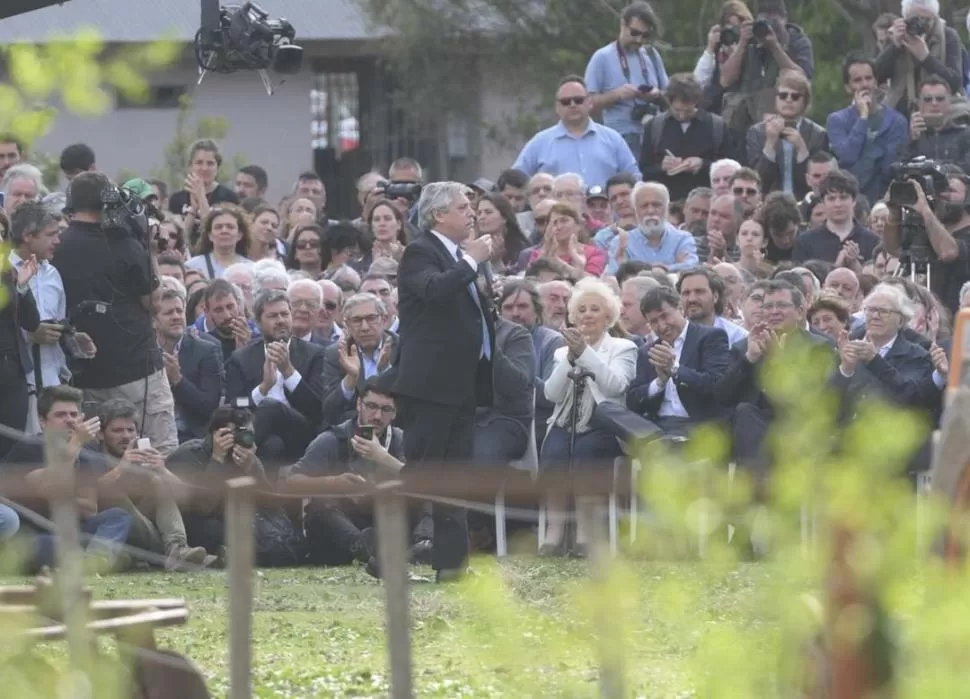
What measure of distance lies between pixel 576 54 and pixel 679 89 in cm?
1394

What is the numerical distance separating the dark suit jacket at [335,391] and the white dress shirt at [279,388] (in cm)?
20

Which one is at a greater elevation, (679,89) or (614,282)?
(679,89)

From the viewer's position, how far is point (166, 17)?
32781 mm

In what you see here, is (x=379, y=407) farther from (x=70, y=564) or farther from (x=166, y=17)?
(x=166, y=17)

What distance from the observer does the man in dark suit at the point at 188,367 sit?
13102 mm

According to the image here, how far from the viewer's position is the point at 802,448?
3.81 meters

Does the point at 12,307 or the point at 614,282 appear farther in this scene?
the point at 614,282

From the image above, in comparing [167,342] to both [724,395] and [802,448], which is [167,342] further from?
[802,448]

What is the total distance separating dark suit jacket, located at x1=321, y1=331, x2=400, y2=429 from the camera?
12.9 meters

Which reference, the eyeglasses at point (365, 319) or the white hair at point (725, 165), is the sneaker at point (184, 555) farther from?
the white hair at point (725, 165)

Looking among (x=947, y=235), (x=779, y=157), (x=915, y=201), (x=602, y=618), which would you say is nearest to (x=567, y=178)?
(x=779, y=157)

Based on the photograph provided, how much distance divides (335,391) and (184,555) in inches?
57.9

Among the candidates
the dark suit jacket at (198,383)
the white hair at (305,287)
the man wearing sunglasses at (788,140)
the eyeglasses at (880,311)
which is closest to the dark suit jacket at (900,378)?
the eyeglasses at (880,311)

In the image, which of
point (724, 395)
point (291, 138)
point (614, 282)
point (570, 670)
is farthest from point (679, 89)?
point (291, 138)
